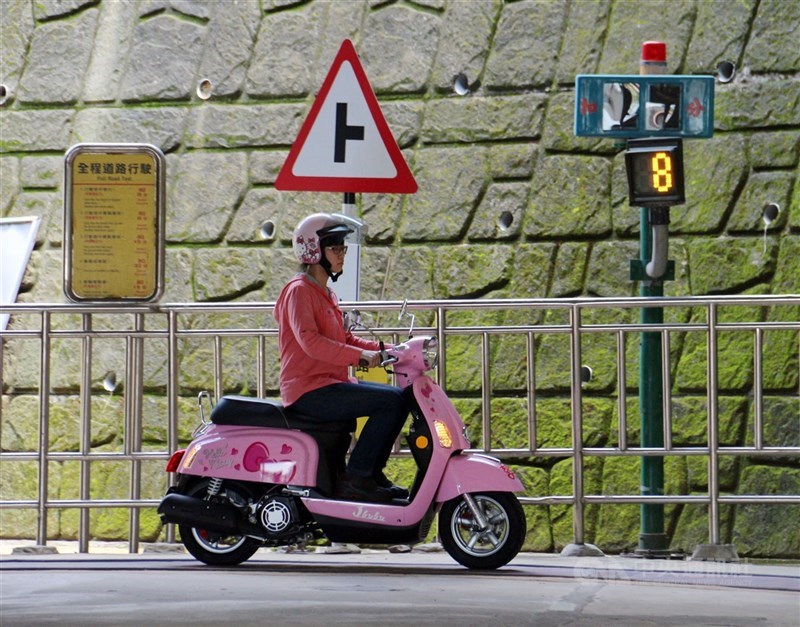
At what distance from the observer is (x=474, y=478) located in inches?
331

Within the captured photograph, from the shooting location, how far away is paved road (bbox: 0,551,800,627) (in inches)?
275

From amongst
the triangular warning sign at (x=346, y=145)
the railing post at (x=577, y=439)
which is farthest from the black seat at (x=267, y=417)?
the railing post at (x=577, y=439)

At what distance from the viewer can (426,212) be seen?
39.8 ft

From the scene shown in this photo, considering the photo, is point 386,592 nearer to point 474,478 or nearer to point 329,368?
point 474,478

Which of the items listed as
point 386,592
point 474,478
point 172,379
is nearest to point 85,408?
point 172,379

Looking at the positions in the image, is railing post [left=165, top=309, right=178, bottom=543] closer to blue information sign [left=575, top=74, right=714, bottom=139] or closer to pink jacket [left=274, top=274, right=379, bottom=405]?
pink jacket [left=274, top=274, right=379, bottom=405]

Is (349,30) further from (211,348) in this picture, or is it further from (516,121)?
(211,348)

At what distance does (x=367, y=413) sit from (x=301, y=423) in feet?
1.03

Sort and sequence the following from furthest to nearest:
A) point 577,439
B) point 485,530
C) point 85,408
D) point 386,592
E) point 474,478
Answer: point 85,408, point 577,439, point 485,530, point 474,478, point 386,592

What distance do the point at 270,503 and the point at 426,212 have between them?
3.92 meters

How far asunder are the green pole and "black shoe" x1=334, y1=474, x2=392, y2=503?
180 cm

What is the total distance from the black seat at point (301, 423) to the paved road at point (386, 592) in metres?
0.47

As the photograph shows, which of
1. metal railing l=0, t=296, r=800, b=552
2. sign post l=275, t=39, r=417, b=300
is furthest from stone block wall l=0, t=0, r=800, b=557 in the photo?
sign post l=275, t=39, r=417, b=300

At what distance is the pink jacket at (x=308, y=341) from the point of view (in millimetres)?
8523
